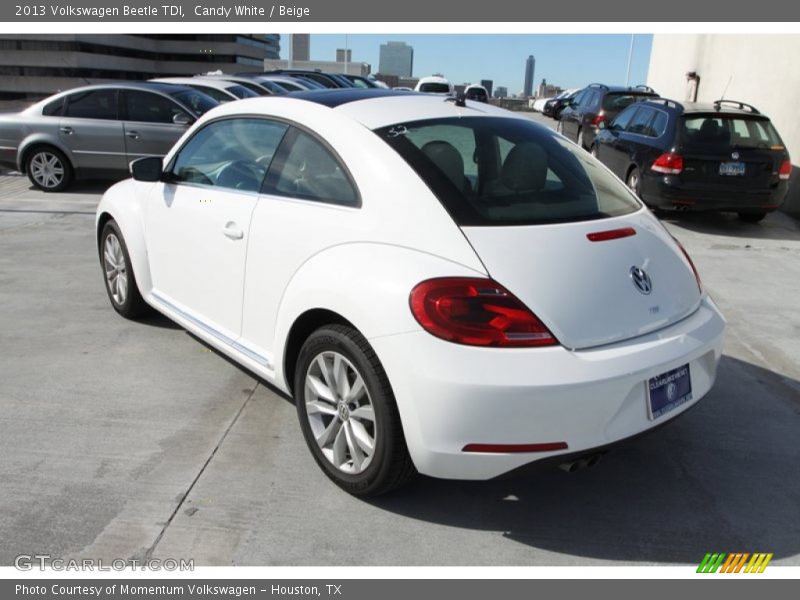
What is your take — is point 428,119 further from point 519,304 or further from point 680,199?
point 680,199

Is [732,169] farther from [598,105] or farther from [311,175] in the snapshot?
[311,175]

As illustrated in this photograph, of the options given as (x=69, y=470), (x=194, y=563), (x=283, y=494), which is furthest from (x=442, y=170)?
(x=69, y=470)

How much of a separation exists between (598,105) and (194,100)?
28.8 ft

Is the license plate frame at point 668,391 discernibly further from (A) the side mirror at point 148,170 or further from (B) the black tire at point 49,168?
(B) the black tire at point 49,168

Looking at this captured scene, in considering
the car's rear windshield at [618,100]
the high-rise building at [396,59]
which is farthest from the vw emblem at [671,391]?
the high-rise building at [396,59]

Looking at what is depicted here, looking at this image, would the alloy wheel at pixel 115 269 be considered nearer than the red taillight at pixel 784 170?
Yes

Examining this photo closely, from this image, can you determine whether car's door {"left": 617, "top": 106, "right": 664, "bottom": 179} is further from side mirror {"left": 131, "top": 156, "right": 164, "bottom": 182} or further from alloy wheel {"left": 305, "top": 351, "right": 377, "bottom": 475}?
alloy wheel {"left": 305, "top": 351, "right": 377, "bottom": 475}

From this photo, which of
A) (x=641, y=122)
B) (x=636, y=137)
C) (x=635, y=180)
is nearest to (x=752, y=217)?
(x=635, y=180)

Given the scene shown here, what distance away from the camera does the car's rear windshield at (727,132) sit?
8.88 meters

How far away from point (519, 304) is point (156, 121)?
901cm

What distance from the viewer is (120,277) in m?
5.05

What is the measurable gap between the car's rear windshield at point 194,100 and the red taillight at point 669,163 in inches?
256

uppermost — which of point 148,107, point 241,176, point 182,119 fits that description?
point 241,176

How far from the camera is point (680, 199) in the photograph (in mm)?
8852
